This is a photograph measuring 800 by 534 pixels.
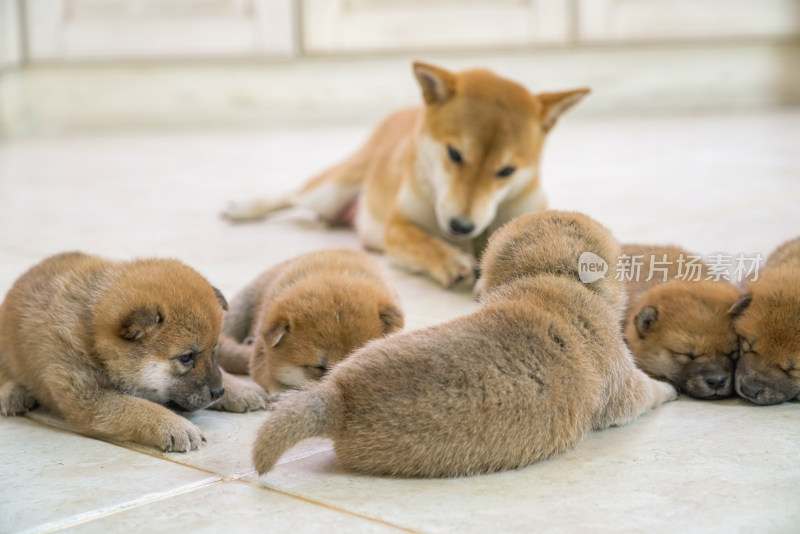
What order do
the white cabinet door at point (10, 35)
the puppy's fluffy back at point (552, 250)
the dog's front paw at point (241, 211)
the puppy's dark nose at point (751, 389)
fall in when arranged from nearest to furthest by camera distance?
the puppy's fluffy back at point (552, 250), the puppy's dark nose at point (751, 389), the dog's front paw at point (241, 211), the white cabinet door at point (10, 35)

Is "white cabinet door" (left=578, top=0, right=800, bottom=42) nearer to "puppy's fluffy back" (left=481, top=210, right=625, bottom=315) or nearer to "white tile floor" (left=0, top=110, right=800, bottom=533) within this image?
"white tile floor" (left=0, top=110, right=800, bottom=533)

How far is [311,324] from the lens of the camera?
2.27m

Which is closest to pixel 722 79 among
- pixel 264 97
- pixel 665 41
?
pixel 665 41

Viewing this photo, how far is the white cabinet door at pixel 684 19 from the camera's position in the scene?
7840mm

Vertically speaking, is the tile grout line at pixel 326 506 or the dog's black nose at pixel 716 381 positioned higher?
the tile grout line at pixel 326 506

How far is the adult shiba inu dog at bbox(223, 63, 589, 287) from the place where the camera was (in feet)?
11.3

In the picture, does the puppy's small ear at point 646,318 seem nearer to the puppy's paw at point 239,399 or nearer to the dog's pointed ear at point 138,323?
the puppy's paw at point 239,399

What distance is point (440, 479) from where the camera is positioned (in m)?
1.74

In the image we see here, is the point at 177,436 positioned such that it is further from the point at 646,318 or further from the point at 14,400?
the point at 646,318

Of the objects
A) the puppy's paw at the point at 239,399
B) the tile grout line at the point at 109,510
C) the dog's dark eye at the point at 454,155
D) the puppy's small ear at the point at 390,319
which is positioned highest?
the dog's dark eye at the point at 454,155

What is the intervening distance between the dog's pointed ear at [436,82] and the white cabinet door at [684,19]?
457cm

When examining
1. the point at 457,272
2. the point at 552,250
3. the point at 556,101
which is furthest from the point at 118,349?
the point at 556,101

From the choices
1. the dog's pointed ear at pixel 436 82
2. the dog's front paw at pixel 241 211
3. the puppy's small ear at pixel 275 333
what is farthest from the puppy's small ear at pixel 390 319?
the dog's front paw at pixel 241 211

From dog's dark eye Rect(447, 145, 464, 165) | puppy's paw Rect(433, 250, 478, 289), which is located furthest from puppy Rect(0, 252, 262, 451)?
dog's dark eye Rect(447, 145, 464, 165)
